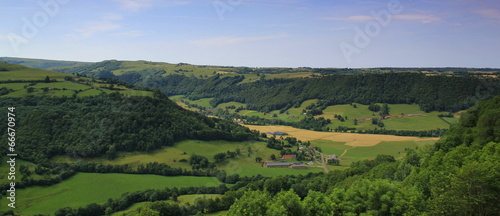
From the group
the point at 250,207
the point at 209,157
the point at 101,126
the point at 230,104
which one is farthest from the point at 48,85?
the point at 230,104

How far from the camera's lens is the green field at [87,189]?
48.7 meters

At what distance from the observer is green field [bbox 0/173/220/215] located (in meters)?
48.7

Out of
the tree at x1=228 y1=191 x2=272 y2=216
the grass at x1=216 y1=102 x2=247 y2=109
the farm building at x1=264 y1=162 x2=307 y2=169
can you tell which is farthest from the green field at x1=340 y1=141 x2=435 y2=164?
the grass at x1=216 y1=102 x2=247 y2=109

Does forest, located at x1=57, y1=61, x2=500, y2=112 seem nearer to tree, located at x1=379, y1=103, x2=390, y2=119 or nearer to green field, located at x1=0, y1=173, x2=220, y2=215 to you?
tree, located at x1=379, y1=103, x2=390, y2=119

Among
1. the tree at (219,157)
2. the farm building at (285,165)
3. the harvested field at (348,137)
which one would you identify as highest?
the harvested field at (348,137)

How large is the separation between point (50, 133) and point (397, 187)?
220 feet

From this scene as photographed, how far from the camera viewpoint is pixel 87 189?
56281 mm

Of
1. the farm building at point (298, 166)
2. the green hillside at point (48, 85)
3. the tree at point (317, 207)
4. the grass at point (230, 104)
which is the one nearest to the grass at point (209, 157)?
the farm building at point (298, 166)

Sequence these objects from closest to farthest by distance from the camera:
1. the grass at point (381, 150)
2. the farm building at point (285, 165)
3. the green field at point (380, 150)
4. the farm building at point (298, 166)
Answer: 1. the farm building at point (298, 166)
2. the farm building at point (285, 165)
3. the green field at point (380, 150)
4. the grass at point (381, 150)

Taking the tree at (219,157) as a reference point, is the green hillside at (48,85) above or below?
above

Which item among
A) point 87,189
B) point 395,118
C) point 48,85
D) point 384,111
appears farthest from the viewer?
point 384,111

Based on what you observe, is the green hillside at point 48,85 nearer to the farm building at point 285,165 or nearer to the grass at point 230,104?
the farm building at point 285,165

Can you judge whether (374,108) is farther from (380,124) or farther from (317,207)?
(317,207)

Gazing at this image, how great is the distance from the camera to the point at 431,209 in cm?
2259
